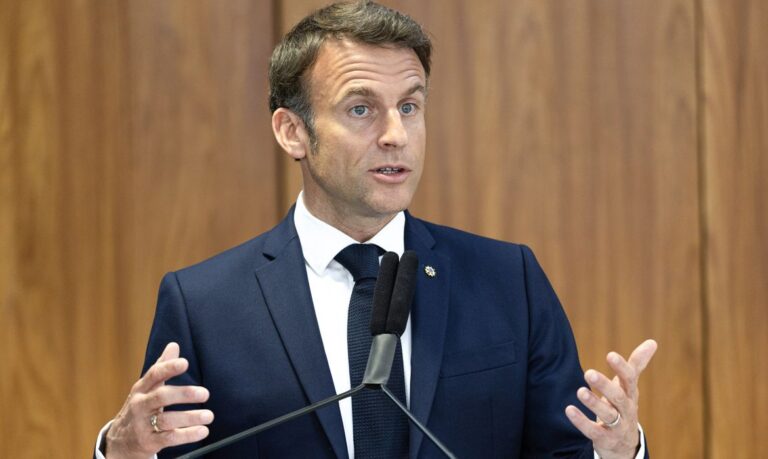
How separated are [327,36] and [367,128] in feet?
0.58

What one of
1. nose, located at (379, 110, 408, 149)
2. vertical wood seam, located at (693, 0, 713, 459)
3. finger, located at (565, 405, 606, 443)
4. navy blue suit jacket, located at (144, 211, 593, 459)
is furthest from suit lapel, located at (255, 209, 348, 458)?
vertical wood seam, located at (693, 0, 713, 459)

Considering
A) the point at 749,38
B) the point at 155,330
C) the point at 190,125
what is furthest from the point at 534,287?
the point at 749,38

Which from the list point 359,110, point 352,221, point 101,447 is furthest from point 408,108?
point 101,447

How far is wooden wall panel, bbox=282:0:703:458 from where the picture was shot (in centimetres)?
255

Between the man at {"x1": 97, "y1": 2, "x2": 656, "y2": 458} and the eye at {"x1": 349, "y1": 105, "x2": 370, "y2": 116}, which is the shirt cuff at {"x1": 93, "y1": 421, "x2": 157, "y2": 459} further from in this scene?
the eye at {"x1": 349, "y1": 105, "x2": 370, "y2": 116}

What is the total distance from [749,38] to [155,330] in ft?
5.32

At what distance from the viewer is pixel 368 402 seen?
64.2 inches

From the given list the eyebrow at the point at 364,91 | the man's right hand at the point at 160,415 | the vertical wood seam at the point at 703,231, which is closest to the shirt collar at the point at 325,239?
the eyebrow at the point at 364,91

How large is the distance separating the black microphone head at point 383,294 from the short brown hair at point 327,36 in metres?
0.52

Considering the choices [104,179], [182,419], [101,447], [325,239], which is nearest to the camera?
[182,419]

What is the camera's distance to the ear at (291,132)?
184 cm

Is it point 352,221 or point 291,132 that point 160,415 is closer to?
point 352,221

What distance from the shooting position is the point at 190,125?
8.11 feet

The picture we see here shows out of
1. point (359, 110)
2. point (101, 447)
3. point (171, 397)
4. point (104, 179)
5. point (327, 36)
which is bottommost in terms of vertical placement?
point (101, 447)
